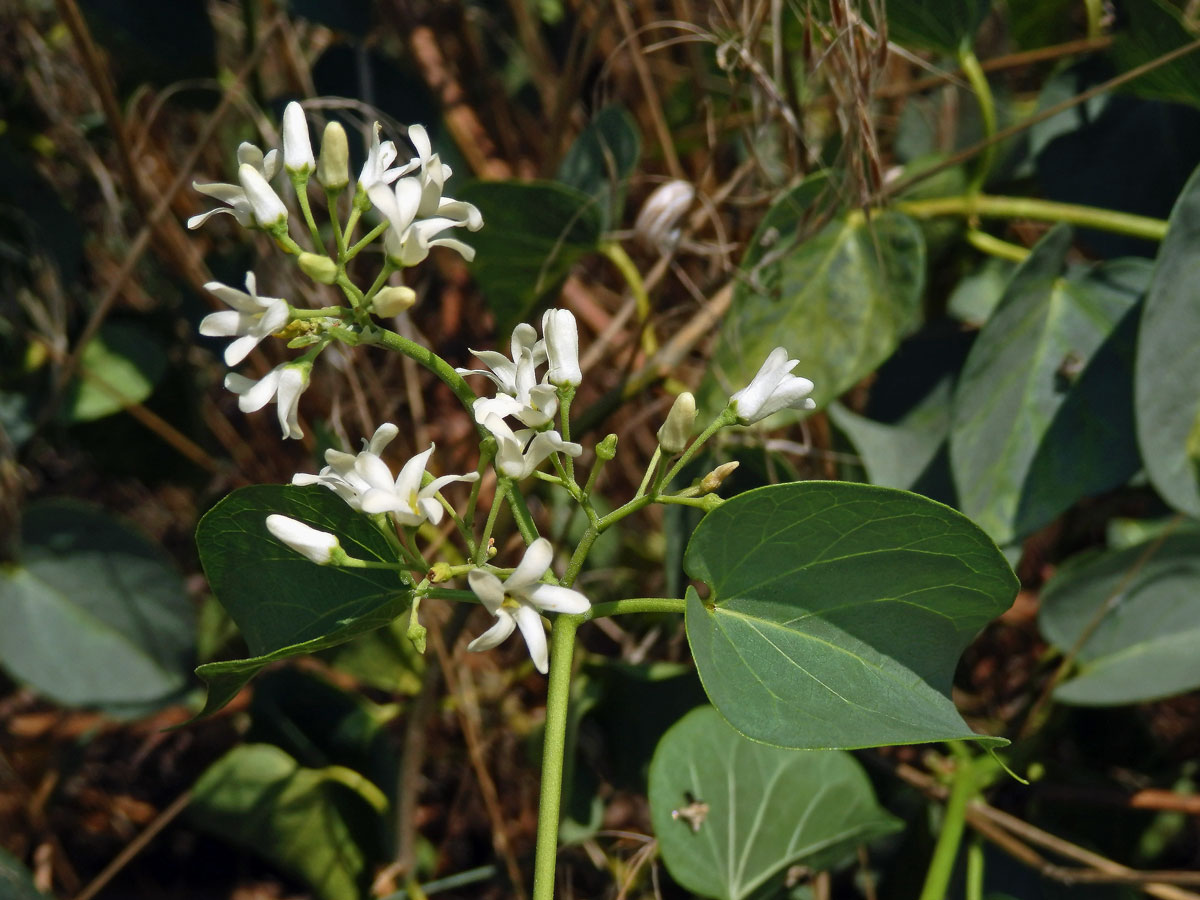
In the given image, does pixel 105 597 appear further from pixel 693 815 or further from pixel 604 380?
pixel 693 815

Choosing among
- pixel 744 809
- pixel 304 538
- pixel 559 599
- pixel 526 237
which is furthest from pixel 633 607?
pixel 526 237

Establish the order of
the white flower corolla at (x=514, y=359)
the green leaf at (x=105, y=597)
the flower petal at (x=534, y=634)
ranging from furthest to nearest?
the green leaf at (x=105, y=597) → the white flower corolla at (x=514, y=359) → the flower petal at (x=534, y=634)

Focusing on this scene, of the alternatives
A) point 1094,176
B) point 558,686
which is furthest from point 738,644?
point 1094,176

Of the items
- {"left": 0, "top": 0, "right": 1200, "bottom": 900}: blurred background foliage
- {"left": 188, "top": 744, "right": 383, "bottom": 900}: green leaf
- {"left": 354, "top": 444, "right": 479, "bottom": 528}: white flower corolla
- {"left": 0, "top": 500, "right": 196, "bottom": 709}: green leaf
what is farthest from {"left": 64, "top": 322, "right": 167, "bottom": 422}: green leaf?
{"left": 354, "top": 444, "right": 479, "bottom": 528}: white flower corolla

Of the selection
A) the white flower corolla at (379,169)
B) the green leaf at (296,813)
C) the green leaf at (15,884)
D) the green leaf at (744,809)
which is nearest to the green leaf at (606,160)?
the white flower corolla at (379,169)

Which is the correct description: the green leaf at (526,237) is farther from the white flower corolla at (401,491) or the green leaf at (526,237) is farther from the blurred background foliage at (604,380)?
the white flower corolla at (401,491)
